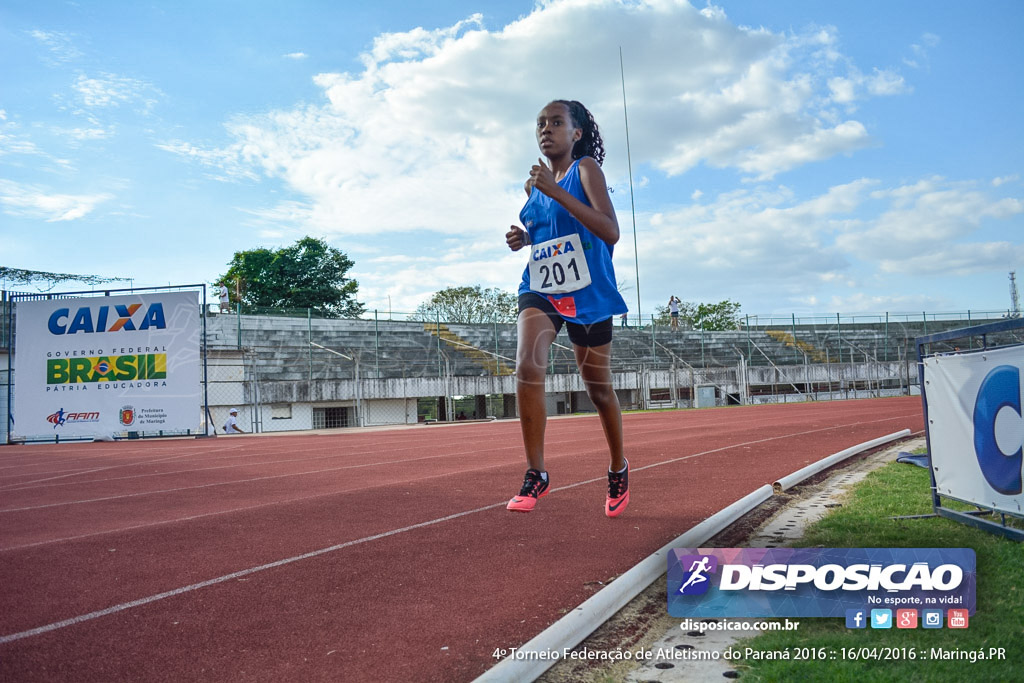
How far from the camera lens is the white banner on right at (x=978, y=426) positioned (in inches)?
123

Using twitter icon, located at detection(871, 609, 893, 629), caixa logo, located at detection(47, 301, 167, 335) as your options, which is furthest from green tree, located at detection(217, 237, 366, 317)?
twitter icon, located at detection(871, 609, 893, 629)

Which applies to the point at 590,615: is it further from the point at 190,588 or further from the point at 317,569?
the point at 190,588

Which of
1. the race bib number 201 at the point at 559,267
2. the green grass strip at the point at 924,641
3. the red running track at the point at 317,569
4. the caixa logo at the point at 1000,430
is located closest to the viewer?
the green grass strip at the point at 924,641

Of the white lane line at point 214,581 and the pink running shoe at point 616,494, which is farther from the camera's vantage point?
the pink running shoe at point 616,494

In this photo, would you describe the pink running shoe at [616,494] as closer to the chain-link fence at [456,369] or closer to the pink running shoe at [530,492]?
the pink running shoe at [530,492]

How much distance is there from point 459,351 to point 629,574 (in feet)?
94.4

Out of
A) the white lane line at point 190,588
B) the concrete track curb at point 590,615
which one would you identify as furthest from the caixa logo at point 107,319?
the concrete track curb at point 590,615

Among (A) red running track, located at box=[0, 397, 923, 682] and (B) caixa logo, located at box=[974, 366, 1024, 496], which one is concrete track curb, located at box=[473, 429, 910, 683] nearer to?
(A) red running track, located at box=[0, 397, 923, 682]

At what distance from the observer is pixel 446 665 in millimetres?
1939

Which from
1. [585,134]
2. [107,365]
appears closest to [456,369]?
[107,365]

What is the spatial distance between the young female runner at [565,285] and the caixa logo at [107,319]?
55.4 ft

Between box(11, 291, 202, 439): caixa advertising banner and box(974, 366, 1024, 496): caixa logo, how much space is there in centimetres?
1749

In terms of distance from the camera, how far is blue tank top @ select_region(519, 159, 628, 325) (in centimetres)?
343

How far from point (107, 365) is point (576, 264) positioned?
18.0 m
